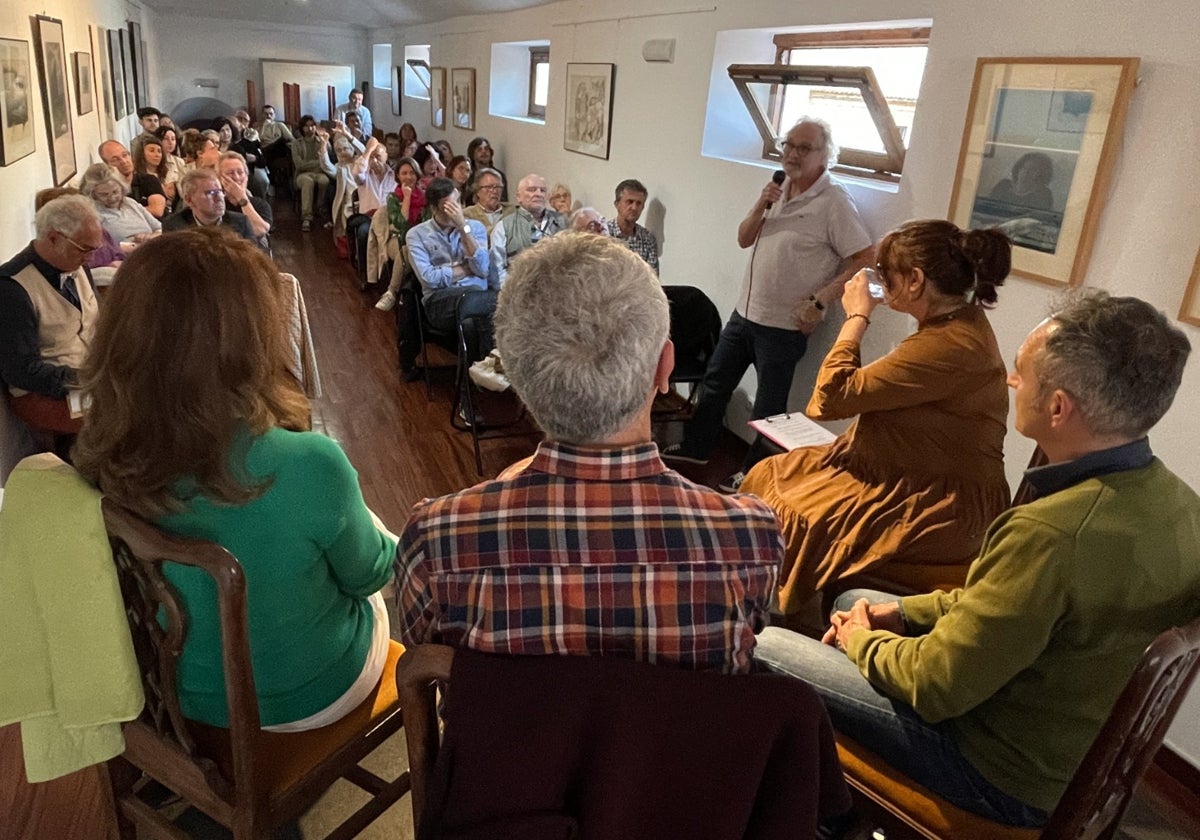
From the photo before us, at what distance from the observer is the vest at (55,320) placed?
245cm

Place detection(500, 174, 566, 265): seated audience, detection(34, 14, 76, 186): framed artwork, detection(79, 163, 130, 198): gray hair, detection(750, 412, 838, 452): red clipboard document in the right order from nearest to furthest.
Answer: detection(750, 412, 838, 452): red clipboard document
detection(34, 14, 76, 186): framed artwork
detection(79, 163, 130, 198): gray hair
detection(500, 174, 566, 265): seated audience

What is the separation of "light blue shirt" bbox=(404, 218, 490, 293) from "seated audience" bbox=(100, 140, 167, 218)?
1.82m

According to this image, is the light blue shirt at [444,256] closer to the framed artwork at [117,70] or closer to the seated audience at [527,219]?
the seated audience at [527,219]

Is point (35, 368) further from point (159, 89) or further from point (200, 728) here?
point (159, 89)

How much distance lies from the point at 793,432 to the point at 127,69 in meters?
8.92

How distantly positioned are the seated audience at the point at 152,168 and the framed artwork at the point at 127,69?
279 cm

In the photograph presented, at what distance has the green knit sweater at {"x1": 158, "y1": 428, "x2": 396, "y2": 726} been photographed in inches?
45.2

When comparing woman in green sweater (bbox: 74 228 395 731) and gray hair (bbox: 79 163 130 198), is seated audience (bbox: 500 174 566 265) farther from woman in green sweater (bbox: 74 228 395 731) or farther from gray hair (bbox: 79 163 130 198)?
woman in green sweater (bbox: 74 228 395 731)

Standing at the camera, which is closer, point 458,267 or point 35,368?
point 35,368

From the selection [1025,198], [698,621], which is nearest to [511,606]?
[698,621]

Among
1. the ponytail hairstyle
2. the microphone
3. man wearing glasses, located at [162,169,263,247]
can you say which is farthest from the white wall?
man wearing glasses, located at [162,169,263,247]

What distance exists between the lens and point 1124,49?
203 centimetres

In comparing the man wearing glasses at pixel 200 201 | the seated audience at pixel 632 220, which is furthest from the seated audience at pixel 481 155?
the man wearing glasses at pixel 200 201

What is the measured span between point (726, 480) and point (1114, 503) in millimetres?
2474
